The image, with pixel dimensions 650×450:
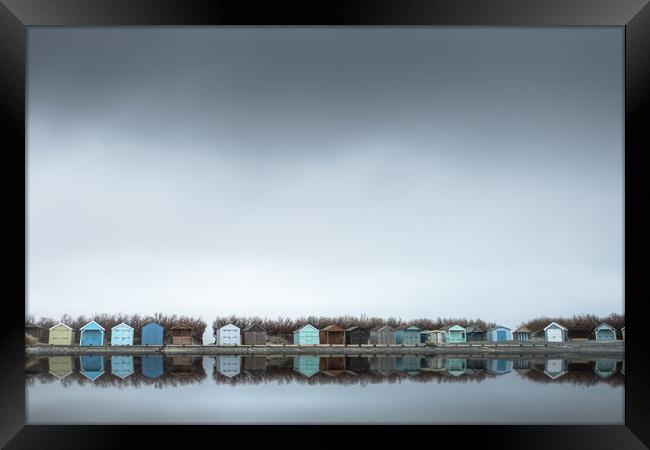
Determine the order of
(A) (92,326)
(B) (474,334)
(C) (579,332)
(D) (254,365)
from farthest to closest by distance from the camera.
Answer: (A) (92,326), (B) (474,334), (C) (579,332), (D) (254,365)

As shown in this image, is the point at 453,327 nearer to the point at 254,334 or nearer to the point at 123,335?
the point at 254,334

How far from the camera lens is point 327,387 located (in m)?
6.43

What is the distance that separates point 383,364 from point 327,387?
130 cm

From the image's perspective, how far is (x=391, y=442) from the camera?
8.93 feet

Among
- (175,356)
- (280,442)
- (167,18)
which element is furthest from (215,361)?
(167,18)

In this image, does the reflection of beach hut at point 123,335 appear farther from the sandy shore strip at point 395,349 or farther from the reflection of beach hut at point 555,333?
the reflection of beach hut at point 555,333

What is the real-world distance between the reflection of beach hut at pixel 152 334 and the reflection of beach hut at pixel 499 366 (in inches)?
170

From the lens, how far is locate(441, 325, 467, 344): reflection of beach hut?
25.1 feet

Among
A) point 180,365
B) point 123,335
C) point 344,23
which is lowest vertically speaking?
point 180,365

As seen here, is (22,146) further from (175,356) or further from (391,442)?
(175,356)

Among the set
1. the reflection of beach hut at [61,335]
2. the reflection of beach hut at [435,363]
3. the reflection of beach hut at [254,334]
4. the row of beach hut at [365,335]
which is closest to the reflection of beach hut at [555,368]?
the row of beach hut at [365,335]

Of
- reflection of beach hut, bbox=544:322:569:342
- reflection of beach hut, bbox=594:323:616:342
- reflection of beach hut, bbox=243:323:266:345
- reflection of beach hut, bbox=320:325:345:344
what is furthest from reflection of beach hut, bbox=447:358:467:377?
reflection of beach hut, bbox=243:323:266:345

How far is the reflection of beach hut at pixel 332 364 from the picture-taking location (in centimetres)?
725

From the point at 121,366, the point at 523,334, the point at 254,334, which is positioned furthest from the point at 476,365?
the point at 121,366
